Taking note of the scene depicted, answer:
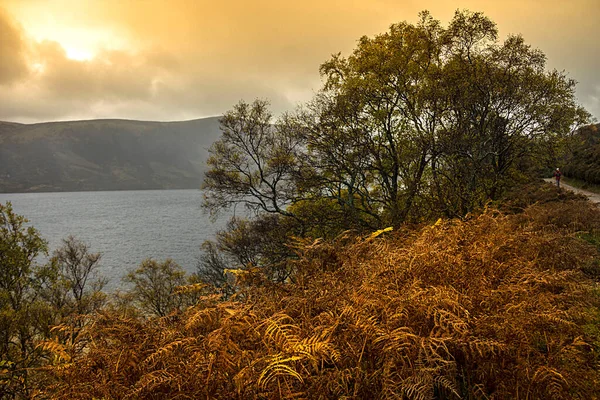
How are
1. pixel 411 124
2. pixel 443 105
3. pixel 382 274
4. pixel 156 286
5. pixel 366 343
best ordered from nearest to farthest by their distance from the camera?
pixel 366 343
pixel 382 274
pixel 443 105
pixel 411 124
pixel 156 286

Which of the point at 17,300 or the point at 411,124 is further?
the point at 17,300

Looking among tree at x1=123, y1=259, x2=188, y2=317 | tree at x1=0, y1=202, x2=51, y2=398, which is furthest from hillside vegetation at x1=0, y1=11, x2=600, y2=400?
tree at x1=123, y1=259, x2=188, y2=317

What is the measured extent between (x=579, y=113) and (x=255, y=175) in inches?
843

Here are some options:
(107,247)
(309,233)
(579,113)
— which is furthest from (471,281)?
(107,247)

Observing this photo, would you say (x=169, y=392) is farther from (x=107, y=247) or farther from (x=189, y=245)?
(x=107, y=247)

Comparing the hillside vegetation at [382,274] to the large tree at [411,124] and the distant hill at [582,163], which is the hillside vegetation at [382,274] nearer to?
the large tree at [411,124]

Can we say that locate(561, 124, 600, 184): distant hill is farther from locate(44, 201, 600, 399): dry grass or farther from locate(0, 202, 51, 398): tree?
locate(0, 202, 51, 398): tree

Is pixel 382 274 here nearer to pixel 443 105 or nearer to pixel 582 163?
pixel 443 105

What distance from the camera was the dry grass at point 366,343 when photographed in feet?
7.07

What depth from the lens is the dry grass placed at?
215 cm

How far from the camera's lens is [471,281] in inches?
131

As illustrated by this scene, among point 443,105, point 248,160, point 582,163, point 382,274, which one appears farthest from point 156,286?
point 582,163

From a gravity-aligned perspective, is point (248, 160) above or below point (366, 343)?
above

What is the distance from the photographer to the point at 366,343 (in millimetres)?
2424
